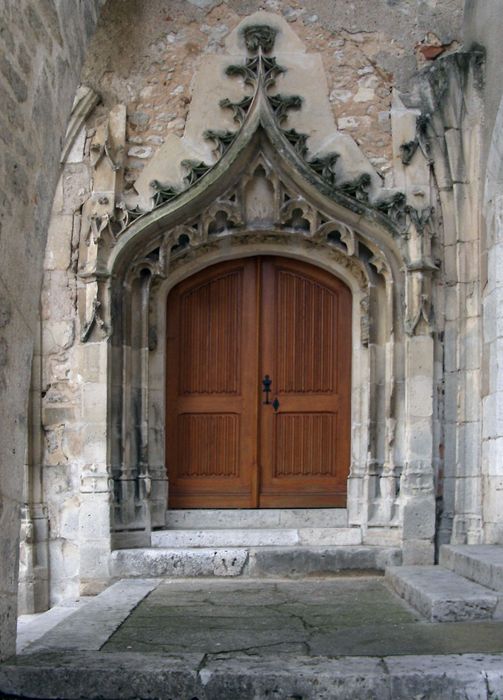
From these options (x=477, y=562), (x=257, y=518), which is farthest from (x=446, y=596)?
(x=257, y=518)

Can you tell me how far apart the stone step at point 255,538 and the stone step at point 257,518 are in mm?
167

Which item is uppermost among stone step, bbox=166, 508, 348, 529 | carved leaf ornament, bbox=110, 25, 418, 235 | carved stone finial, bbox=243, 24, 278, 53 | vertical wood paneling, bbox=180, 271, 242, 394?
carved stone finial, bbox=243, 24, 278, 53

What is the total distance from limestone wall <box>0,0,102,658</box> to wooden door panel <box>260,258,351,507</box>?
3001 mm

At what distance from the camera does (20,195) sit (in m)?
3.40

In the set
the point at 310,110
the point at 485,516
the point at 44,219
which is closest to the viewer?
the point at 44,219

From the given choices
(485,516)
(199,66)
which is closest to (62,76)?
(199,66)

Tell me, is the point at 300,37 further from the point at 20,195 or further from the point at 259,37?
the point at 20,195

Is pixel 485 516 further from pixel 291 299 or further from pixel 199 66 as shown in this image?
pixel 199 66

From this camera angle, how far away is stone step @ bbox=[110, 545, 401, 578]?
5.80 metres

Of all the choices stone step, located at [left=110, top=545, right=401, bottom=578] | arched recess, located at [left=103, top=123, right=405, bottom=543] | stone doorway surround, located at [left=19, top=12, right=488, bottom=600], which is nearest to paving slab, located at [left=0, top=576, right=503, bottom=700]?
stone step, located at [left=110, top=545, right=401, bottom=578]

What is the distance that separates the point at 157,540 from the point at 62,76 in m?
3.45

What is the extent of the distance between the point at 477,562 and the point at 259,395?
7.14 ft

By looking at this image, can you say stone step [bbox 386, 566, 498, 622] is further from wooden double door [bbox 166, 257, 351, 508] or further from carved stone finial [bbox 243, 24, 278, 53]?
carved stone finial [bbox 243, 24, 278, 53]

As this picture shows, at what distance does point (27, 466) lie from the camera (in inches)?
235
